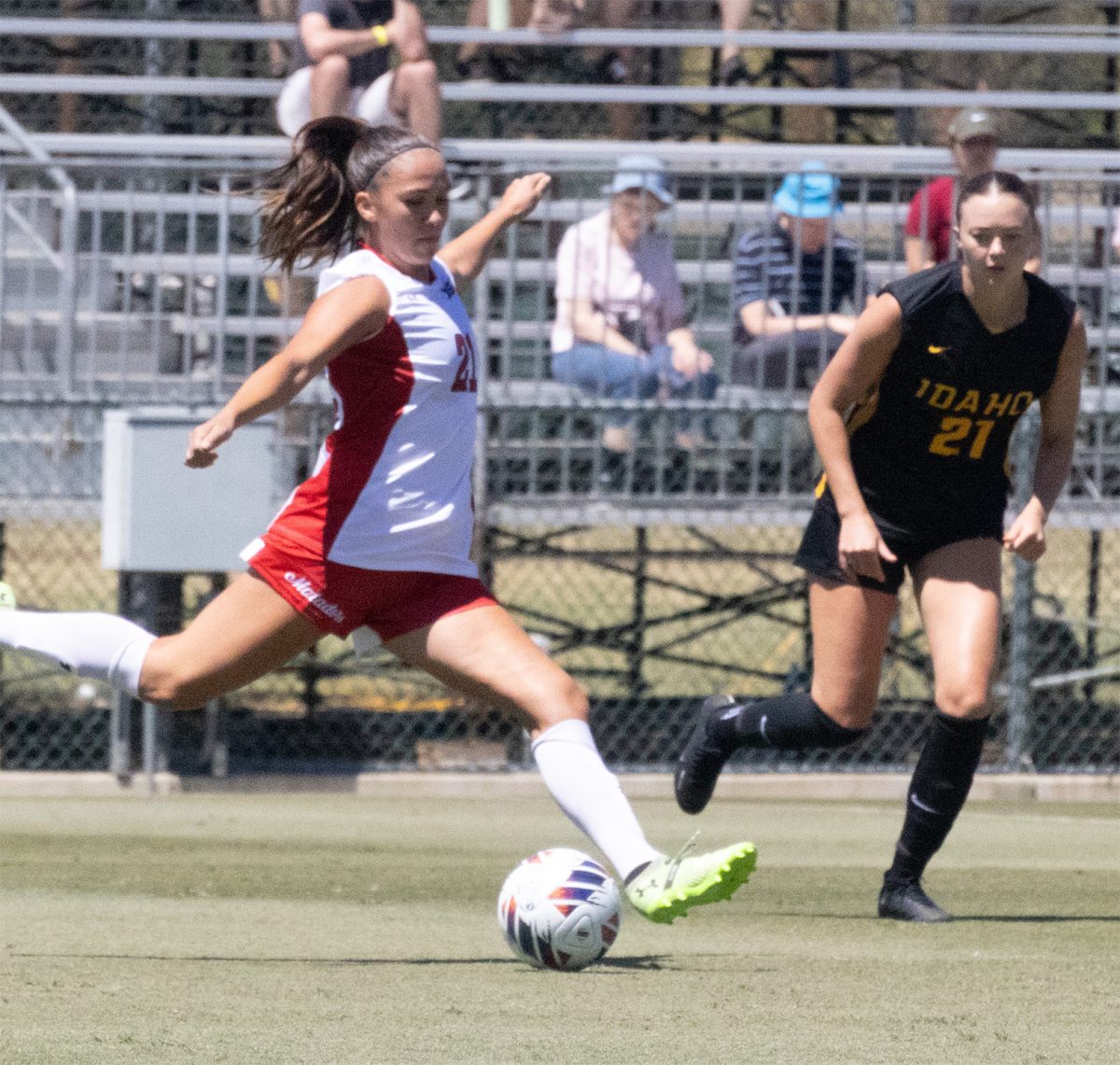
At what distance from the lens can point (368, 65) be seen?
11406mm

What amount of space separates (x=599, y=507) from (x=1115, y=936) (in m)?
4.76

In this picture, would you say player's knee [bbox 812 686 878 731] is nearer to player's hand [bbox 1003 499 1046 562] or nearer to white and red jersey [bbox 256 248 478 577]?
player's hand [bbox 1003 499 1046 562]

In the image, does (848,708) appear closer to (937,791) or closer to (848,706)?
(848,706)

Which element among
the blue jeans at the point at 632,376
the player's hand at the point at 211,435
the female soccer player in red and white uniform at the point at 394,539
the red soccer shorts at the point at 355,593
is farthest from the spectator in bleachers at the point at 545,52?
the player's hand at the point at 211,435

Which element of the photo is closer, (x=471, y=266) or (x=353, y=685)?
(x=471, y=266)

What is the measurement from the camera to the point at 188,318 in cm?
1048

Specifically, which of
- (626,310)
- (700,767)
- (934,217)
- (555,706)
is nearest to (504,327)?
(626,310)

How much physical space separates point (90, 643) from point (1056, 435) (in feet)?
8.85

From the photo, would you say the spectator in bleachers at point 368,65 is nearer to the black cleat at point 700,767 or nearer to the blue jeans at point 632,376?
the blue jeans at point 632,376

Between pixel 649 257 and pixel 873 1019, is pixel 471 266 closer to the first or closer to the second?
pixel 873 1019

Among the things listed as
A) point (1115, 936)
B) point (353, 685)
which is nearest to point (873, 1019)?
point (1115, 936)

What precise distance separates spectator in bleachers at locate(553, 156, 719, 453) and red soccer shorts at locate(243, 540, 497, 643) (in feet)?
15.9

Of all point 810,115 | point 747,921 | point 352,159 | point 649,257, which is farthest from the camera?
point 810,115

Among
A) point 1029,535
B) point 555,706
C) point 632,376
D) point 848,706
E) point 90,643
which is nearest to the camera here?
point 555,706
